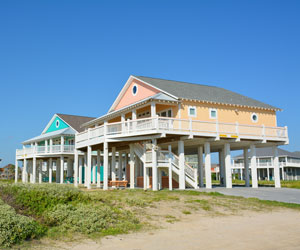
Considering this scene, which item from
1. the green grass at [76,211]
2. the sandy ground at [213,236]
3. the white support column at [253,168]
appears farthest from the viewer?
the white support column at [253,168]

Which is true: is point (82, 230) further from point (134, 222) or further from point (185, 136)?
point (185, 136)

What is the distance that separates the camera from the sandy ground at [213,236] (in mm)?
7887

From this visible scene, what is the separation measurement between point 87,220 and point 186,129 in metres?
13.3

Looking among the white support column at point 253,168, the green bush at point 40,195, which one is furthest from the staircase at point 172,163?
the green bush at point 40,195

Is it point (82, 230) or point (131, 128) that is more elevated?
point (131, 128)

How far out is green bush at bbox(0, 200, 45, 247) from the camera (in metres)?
7.70

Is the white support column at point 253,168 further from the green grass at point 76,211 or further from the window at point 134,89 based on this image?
the green grass at point 76,211

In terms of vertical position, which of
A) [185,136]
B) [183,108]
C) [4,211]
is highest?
[183,108]

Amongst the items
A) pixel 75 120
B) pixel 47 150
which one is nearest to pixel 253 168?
pixel 47 150

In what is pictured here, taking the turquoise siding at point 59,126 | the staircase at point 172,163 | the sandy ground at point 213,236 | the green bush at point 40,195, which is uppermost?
the turquoise siding at point 59,126

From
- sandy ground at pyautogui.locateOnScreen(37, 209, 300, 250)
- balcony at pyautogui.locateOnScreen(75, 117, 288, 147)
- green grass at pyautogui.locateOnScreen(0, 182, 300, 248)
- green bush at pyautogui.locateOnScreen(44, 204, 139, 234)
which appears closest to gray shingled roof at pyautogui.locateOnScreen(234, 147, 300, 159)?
balcony at pyautogui.locateOnScreen(75, 117, 288, 147)

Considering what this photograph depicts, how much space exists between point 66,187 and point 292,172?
6387cm

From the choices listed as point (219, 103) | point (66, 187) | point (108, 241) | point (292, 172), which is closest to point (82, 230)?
point (108, 241)

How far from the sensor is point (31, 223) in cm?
862
